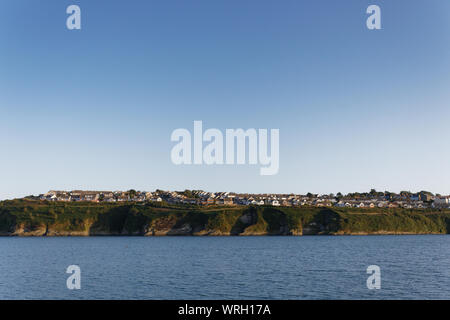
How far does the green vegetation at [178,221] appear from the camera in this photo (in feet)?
591

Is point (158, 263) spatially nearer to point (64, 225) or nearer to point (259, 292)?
point (259, 292)

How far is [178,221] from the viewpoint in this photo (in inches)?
7323

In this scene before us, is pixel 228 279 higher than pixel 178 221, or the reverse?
pixel 228 279

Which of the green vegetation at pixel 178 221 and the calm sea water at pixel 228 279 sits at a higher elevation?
the calm sea water at pixel 228 279

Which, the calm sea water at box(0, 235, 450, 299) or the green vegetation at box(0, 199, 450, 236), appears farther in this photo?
the green vegetation at box(0, 199, 450, 236)

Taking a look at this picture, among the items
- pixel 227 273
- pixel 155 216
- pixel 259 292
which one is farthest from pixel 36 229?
pixel 259 292

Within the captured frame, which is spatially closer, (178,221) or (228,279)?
(228,279)

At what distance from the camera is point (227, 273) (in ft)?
192

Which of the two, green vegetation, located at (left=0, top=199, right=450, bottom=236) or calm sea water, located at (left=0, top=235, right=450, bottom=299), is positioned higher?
calm sea water, located at (left=0, top=235, right=450, bottom=299)

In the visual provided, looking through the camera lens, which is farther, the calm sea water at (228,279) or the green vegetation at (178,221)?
the green vegetation at (178,221)

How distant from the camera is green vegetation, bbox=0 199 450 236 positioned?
180000mm
